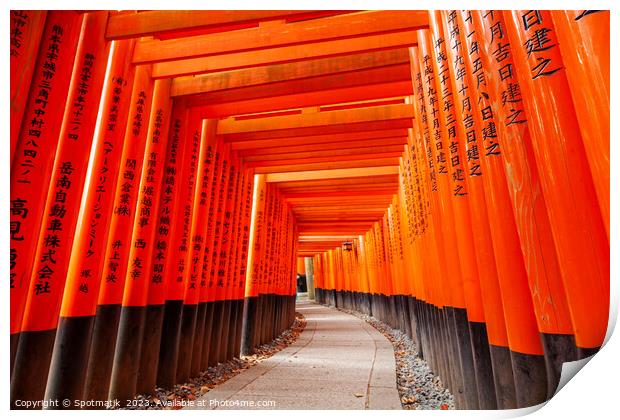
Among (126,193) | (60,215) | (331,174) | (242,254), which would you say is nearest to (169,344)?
(126,193)

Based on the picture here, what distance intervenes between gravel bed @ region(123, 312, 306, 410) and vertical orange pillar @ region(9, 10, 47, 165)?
2.59 meters

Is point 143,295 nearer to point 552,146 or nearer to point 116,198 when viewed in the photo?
point 116,198

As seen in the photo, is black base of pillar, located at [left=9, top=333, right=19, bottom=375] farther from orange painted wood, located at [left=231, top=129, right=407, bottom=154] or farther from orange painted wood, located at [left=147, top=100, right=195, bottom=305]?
orange painted wood, located at [left=231, top=129, right=407, bottom=154]

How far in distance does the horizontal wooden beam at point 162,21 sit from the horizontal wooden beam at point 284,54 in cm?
57

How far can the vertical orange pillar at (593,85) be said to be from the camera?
1.32m

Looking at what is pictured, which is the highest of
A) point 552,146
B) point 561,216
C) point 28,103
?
point 28,103

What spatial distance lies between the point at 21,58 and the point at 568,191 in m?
3.29

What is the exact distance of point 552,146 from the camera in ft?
5.04

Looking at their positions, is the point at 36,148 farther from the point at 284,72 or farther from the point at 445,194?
the point at 445,194

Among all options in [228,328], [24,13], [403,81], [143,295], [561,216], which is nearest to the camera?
[561,216]

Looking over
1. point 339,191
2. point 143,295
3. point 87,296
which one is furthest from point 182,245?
point 339,191

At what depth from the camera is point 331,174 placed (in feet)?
25.3

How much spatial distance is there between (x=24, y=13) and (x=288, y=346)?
23.5 feet

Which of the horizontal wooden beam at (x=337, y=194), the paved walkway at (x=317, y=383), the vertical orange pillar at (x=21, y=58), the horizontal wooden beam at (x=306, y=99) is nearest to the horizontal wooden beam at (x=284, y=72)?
the horizontal wooden beam at (x=306, y=99)
